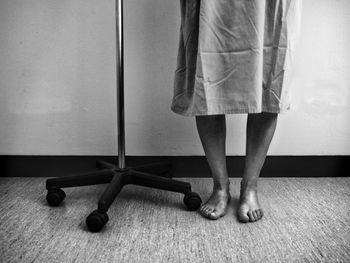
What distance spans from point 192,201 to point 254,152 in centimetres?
28

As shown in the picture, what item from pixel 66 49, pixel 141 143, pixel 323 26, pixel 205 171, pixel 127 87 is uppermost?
pixel 323 26

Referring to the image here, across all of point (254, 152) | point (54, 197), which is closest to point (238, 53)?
point (254, 152)

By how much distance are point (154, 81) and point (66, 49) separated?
1.31 feet

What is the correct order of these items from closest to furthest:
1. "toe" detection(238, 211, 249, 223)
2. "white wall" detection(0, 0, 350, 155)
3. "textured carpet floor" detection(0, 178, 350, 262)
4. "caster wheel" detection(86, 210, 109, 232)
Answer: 1. "textured carpet floor" detection(0, 178, 350, 262)
2. "caster wheel" detection(86, 210, 109, 232)
3. "toe" detection(238, 211, 249, 223)
4. "white wall" detection(0, 0, 350, 155)

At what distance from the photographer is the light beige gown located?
3.75 ft

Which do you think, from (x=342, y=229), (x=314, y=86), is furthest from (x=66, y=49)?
(x=342, y=229)

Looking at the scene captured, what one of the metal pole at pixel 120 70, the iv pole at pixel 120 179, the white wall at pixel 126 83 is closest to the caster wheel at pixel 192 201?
the iv pole at pixel 120 179

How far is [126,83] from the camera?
5.46ft

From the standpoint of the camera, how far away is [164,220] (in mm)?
1280

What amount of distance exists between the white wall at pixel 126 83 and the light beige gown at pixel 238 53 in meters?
0.44

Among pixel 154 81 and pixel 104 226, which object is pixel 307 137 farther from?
pixel 104 226

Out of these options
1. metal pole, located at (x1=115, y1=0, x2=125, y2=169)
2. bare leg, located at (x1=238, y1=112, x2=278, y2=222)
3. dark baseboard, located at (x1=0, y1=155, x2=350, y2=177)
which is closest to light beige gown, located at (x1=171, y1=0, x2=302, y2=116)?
bare leg, located at (x1=238, y1=112, x2=278, y2=222)

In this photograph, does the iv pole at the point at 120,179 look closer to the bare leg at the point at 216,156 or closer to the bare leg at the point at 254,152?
the bare leg at the point at 216,156

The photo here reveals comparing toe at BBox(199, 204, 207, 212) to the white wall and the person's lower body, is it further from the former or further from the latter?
the white wall
